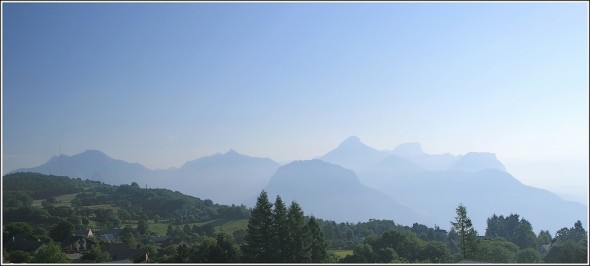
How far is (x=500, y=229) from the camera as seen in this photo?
Result: 40.3 meters

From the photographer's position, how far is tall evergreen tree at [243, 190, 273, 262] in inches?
488

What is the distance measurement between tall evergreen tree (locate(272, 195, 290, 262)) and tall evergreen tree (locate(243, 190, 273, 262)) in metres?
0.11

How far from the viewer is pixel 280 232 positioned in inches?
495

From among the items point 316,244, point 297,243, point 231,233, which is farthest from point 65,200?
point 297,243

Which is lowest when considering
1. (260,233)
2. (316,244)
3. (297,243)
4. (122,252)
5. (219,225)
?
(219,225)

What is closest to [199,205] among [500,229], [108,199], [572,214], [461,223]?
[108,199]

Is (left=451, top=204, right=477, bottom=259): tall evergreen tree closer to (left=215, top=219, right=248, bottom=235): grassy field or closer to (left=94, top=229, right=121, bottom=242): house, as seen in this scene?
(left=215, top=219, right=248, bottom=235): grassy field

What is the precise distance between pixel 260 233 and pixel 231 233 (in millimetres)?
27227

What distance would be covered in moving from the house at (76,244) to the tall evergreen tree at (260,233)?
19336mm

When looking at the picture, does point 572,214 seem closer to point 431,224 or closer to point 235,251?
point 431,224

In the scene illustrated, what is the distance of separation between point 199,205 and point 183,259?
44.5 metres

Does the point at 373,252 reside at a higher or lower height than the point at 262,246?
lower

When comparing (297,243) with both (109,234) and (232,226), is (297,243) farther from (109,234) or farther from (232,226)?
(232,226)

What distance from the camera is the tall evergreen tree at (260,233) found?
12391 millimetres
